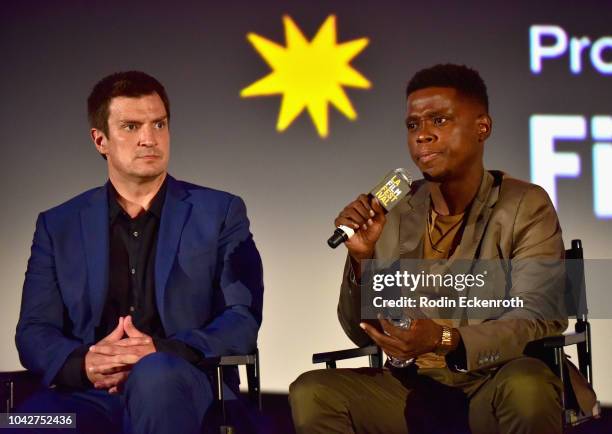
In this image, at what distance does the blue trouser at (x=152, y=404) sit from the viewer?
2.68 meters

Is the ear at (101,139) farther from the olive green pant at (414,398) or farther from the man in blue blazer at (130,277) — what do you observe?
the olive green pant at (414,398)

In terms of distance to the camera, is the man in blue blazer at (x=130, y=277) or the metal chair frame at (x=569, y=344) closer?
the metal chair frame at (x=569, y=344)

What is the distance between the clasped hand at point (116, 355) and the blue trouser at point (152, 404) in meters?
0.08

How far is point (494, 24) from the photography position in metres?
4.48

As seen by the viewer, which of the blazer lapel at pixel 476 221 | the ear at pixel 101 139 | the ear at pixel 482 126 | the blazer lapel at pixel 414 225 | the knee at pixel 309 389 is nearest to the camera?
the knee at pixel 309 389

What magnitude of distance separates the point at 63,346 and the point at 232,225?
706mm

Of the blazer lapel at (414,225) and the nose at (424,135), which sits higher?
the nose at (424,135)

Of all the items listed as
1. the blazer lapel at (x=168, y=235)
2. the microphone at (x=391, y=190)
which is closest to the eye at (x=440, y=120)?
the microphone at (x=391, y=190)

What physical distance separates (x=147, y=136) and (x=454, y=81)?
1.09m

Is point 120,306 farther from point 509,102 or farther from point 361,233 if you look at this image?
point 509,102

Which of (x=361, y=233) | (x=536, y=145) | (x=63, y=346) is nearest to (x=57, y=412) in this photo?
(x=63, y=346)

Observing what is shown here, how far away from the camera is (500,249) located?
304 cm

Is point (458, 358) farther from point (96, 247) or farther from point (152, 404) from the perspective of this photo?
point (96, 247)

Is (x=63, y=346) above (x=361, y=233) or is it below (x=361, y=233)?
below
